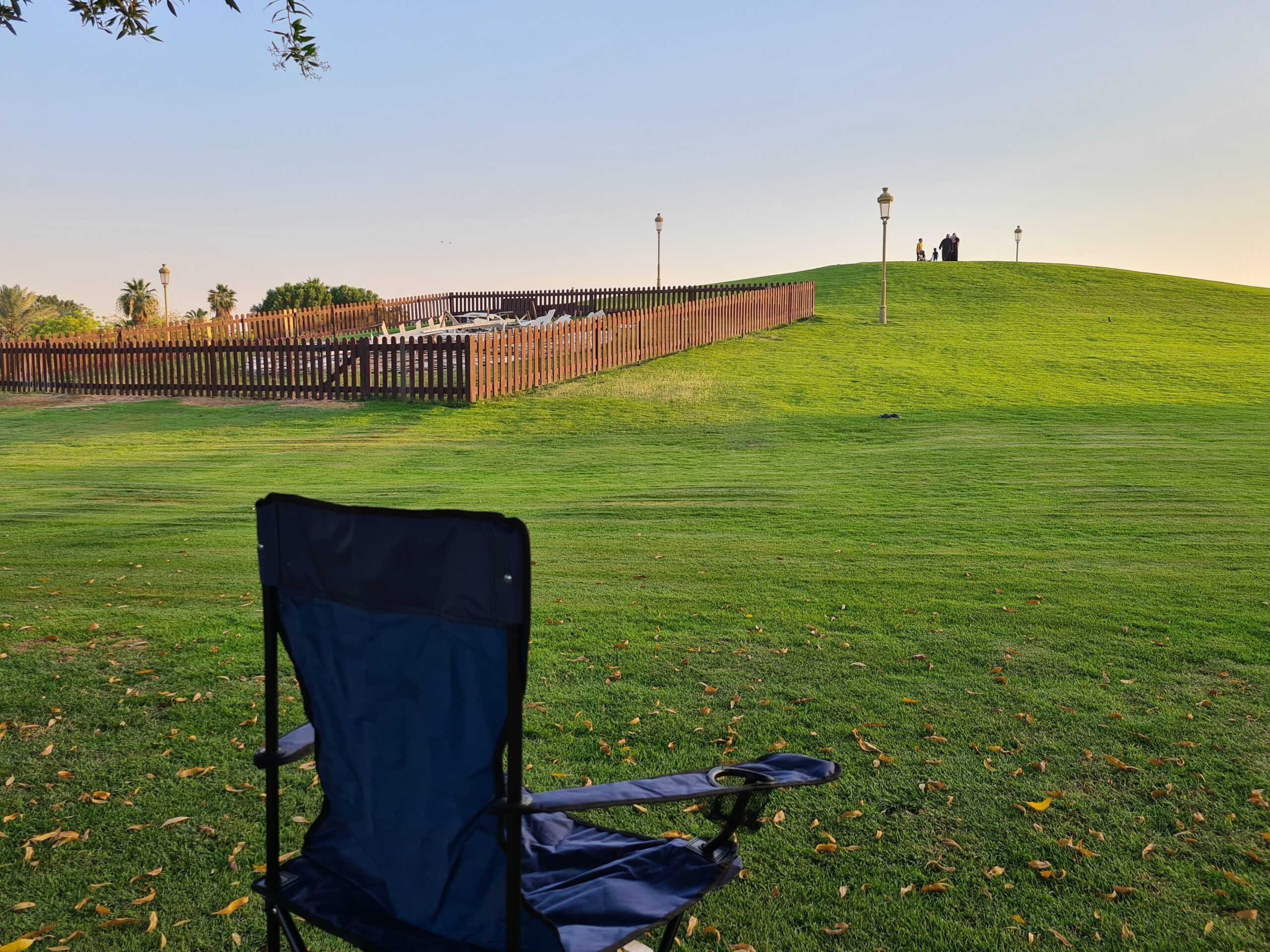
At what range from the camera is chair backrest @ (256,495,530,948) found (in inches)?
80.0

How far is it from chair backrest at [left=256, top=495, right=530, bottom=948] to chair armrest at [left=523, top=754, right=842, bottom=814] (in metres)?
0.14

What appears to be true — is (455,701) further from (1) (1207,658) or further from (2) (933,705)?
(1) (1207,658)

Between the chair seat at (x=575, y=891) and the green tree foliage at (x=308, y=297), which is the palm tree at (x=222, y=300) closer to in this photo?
the green tree foliage at (x=308, y=297)

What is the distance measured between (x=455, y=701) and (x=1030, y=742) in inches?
122

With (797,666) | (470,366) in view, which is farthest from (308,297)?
(797,666)

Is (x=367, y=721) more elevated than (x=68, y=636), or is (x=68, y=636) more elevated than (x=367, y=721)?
(x=367, y=721)

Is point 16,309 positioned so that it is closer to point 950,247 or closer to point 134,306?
point 134,306

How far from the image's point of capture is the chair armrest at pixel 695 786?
2.12 meters

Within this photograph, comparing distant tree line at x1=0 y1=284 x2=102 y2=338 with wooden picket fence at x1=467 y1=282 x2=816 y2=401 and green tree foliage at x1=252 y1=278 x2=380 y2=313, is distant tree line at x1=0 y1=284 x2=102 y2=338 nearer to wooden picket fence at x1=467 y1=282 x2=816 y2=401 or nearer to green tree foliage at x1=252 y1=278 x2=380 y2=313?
green tree foliage at x1=252 y1=278 x2=380 y2=313

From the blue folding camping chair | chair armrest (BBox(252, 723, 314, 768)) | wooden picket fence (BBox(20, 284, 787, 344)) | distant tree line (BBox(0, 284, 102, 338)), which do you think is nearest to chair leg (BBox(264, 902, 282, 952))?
the blue folding camping chair

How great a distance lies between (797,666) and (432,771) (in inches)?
134

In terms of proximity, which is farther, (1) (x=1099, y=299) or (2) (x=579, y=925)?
(1) (x=1099, y=299)

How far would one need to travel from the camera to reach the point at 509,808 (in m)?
2.04

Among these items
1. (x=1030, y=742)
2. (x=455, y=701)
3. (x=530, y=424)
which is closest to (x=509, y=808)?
(x=455, y=701)
